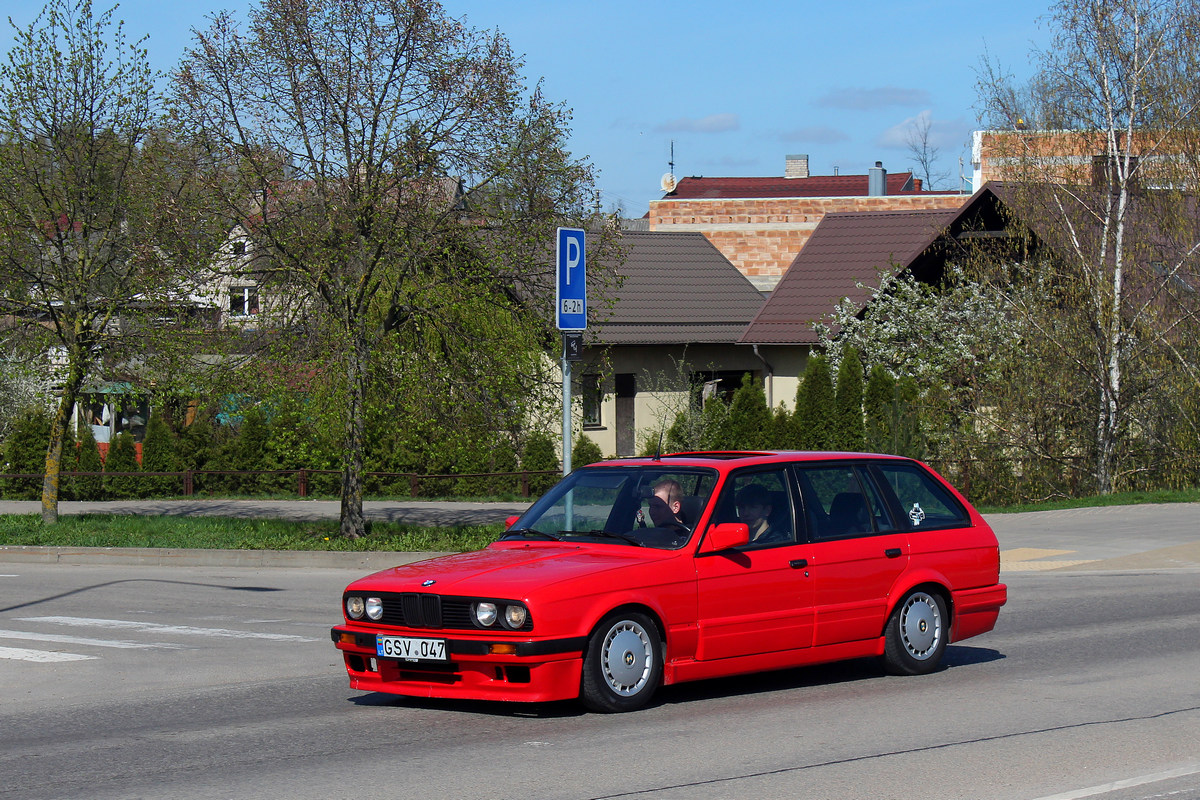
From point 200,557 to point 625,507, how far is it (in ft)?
37.1

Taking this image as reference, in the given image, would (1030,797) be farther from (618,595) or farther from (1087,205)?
(1087,205)

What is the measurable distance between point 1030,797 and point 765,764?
4.16 feet

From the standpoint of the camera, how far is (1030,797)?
5.96m

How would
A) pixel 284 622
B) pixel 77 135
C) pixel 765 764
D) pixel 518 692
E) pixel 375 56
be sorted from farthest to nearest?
1. pixel 77 135
2. pixel 375 56
3. pixel 284 622
4. pixel 518 692
5. pixel 765 764

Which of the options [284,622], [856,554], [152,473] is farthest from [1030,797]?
[152,473]

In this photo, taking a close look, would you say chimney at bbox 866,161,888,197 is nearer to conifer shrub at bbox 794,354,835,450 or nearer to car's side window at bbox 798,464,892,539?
conifer shrub at bbox 794,354,835,450

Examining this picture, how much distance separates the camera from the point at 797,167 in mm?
93062

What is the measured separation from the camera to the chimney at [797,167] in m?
93.0

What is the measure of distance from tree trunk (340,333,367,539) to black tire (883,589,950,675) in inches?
403

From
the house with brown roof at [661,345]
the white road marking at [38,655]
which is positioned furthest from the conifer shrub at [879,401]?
the white road marking at [38,655]

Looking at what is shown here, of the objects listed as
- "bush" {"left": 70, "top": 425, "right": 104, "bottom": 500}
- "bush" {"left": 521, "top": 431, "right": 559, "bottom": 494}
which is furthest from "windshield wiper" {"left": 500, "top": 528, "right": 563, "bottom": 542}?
"bush" {"left": 70, "top": 425, "right": 104, "bottom": 500}

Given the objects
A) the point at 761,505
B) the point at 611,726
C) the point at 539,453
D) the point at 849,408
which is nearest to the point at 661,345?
the point at 539,453

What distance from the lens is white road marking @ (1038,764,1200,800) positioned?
19.6 ft

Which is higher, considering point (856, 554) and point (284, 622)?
point (856, 554)
